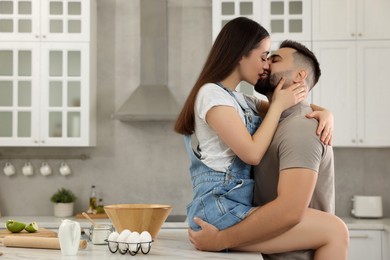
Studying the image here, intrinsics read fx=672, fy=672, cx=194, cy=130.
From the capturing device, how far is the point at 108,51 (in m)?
5.37

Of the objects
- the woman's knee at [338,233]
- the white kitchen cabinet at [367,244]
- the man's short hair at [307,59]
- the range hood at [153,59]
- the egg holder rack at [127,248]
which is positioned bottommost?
the white kitchen cabinet at [367,244]

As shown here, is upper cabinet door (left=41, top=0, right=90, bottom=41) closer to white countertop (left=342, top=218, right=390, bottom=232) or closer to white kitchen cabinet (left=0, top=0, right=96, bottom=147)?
white kitchen cabinet (left=0, top=0, right=96, bottom=147)

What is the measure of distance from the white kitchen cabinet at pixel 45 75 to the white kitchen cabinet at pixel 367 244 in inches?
79.9

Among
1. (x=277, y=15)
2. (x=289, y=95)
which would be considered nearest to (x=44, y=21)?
(x=277, y=15)

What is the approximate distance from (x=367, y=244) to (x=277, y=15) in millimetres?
1753

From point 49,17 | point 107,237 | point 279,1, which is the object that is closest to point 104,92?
point 49,17

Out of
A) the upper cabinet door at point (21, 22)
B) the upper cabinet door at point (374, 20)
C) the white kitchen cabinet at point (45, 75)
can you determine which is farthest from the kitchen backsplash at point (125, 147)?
the upper cabinet door at point (374, 20)

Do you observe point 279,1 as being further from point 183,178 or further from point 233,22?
point 233,22

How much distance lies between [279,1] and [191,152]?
9.08 ft

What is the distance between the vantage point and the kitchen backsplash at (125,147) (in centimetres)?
533

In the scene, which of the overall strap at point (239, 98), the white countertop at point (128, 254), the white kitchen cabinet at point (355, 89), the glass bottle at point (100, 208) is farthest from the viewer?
the glass bottle at point (100, 208)

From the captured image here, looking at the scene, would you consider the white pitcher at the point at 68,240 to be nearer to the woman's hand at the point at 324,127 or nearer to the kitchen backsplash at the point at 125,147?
the woman's hand at the point at 324,127

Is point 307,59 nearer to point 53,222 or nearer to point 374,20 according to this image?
A: point 374,20

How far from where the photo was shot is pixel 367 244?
4.65m
